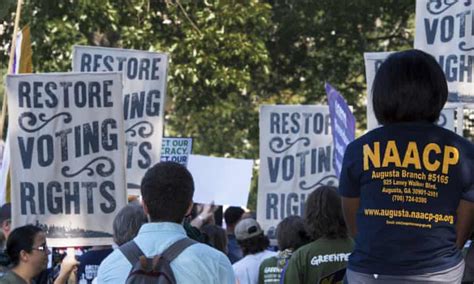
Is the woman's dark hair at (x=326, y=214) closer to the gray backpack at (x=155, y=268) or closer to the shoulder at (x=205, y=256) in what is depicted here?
the shoulder at (x=205, y=256)

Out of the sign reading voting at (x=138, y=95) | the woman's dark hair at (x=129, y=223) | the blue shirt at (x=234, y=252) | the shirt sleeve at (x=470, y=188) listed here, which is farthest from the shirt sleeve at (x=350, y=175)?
the sign reading voting at (x=138, y=95)

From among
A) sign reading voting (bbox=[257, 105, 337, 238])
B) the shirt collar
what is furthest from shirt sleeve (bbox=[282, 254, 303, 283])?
sign reading voting (bbox=[257, 105, 337, 238])

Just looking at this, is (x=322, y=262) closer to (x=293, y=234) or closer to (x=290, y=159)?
(x=293, y=234)

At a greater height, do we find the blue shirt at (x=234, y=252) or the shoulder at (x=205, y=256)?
the shoulder at (x=205, y=256)

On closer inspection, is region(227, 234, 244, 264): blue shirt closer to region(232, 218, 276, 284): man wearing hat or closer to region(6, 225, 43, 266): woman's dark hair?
region(232, 218, 276, 284): man wearing hat

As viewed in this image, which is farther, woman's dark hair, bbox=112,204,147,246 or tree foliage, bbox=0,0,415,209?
tree foliage, bbox=0,0,415,209

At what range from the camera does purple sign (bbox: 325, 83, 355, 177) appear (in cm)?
1080

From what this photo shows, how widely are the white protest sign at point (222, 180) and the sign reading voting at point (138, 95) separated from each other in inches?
62.4

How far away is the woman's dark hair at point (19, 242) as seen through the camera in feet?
20.9

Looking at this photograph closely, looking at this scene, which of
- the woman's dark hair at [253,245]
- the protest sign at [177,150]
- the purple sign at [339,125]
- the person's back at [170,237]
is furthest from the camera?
the protest sign at [177,150]

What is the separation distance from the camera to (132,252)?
4281mm

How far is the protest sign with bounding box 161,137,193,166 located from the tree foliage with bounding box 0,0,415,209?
5.23 meters

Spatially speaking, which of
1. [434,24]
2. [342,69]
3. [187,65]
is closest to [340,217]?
[434,24]

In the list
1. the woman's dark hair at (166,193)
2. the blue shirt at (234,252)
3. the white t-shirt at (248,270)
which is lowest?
the blue shirt at (234,252)
